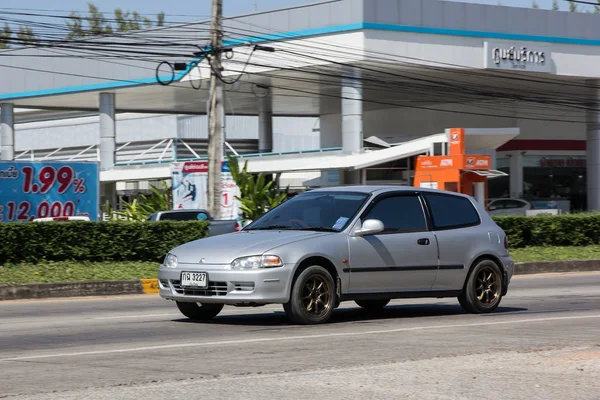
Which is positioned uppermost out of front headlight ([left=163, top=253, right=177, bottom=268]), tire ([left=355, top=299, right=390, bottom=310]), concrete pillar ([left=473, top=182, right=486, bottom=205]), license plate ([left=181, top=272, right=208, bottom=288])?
concrete pillar ([left=473, top=182, right=486, bottom=205])

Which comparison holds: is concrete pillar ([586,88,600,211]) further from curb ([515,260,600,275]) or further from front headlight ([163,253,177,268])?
front headlight ([163,253,177,268])

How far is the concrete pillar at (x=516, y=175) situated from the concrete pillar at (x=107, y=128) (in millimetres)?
20720

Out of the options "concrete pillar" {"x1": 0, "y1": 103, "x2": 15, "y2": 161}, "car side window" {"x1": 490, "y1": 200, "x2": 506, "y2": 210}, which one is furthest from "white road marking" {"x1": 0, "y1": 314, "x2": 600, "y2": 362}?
"concrete pillar" {"x1": 0, "y1": 103, "x2": 15, "y2": 161}

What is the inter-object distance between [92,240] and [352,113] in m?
24.1

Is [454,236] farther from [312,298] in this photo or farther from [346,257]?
[312,298]

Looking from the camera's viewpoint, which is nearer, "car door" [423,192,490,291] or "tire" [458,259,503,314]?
"car door" [423,192,490,291]

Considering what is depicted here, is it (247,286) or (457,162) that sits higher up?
(457,162)

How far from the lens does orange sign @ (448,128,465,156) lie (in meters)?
36.3

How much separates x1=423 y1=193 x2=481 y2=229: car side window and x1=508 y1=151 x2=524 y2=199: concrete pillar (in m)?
43.5

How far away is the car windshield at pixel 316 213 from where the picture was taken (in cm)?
1205

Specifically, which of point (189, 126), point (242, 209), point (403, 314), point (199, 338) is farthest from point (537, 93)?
point (199, 338)

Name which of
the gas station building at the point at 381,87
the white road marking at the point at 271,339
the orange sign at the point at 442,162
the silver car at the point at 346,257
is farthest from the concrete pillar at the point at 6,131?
the white road marking at the point at 271,339

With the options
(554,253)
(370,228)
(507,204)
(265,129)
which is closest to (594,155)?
(507,204)

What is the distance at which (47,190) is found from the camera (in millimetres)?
27203
